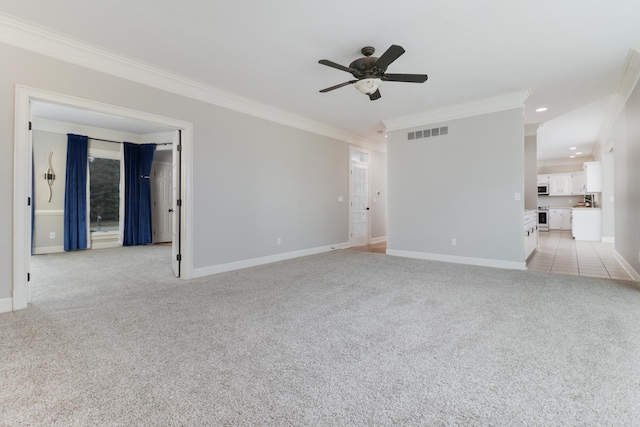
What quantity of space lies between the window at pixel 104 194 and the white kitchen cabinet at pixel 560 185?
1418 centimetres

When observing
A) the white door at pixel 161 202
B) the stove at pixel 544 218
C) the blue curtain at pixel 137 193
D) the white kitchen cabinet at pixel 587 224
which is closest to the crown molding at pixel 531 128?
the white kitchen cabinet at pixel 587 224

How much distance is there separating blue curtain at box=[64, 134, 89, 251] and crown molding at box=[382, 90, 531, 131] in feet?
21.8

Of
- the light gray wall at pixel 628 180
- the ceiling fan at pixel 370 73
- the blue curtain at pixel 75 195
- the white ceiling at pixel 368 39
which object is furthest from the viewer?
the blue curtain at pixel 75 195

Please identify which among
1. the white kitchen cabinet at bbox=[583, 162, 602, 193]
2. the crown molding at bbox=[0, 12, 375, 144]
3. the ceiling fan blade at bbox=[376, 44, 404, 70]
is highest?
the crown molding at bbox=[0, 12, 375, 144]

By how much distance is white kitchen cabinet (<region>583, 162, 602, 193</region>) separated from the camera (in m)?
7.66

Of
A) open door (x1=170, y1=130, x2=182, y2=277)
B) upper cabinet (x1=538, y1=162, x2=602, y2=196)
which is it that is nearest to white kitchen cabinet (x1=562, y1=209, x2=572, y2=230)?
upper cabinet (x1=538, y1=162, x2=602, y2=196)

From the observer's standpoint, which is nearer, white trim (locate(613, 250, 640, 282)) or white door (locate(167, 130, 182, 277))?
white trim (locate(613, 250, 640, 282))

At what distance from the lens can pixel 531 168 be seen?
6.46 metres

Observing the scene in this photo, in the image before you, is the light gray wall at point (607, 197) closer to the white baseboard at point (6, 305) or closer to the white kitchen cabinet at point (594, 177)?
the white kitchen cabinet at point (594, 177)

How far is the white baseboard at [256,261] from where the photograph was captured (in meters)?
4.22

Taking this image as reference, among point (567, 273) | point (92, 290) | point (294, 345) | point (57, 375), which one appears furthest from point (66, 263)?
point (567, 273)

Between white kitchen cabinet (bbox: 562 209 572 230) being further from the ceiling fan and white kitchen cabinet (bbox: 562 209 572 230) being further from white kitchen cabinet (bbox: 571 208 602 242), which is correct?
the ceiling fan

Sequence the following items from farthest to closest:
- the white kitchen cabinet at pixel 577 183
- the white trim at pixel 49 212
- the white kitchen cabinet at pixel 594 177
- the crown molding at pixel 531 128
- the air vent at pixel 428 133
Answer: the white kitchen cabinet at pixel 577 183, the white kitchen cabinet at pixel 594 177, the white trim at pixel 49 212, the crown molding at pixel 531 128, the air vent at pixel 428 133

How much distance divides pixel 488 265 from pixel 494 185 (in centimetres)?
133
